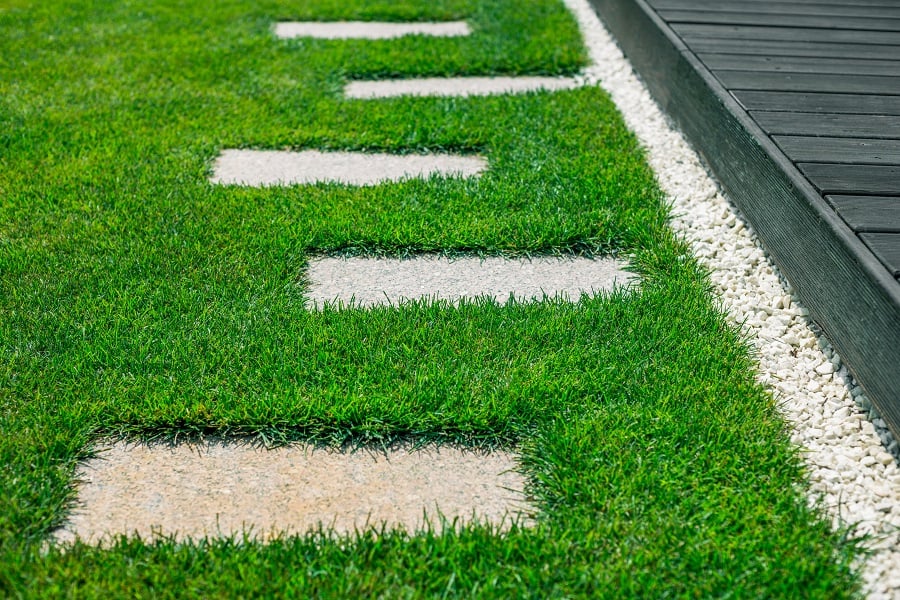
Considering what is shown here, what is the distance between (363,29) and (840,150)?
363 cm

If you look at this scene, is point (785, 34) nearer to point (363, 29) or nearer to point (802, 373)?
point (802, 373)

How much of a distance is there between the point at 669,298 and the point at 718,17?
102 inches

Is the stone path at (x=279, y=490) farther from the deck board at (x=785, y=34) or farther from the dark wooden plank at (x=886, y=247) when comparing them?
the deck board at (x=785, y=34)

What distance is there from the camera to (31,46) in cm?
559

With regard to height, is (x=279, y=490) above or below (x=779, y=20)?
below

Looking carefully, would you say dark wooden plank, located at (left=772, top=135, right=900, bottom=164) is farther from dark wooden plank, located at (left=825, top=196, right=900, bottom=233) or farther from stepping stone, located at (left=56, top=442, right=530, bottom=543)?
stepping stone, located at (left=56, top=442, right=530, bottom=543)

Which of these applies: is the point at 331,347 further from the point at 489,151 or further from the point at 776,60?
the point at 776,60

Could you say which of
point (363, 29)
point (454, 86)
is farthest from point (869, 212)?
point (363, 29)

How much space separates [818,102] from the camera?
3.84 meters

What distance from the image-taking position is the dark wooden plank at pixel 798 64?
4207mm

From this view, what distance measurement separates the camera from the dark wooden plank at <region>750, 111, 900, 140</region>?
3512 mm

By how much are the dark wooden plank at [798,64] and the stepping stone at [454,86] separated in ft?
3.18

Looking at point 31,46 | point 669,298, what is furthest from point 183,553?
point 31,46

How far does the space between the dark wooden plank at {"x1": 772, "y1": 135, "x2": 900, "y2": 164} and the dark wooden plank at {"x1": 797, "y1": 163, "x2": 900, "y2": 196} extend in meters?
0.05
